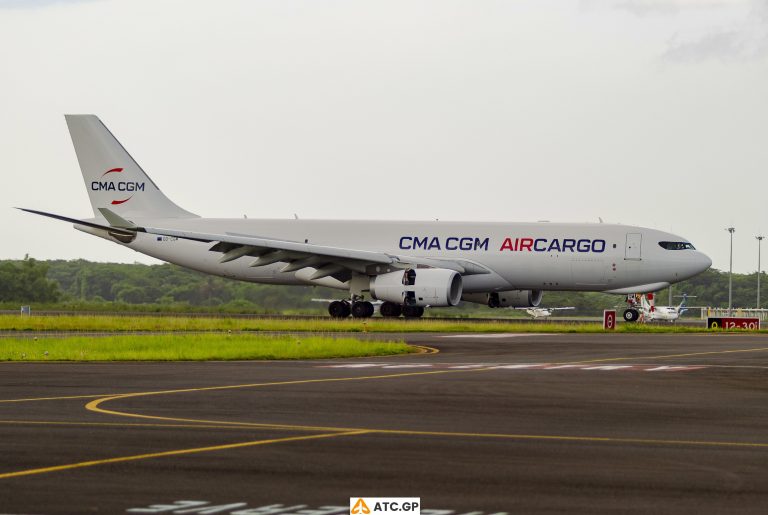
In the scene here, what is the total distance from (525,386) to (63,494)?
13.5m

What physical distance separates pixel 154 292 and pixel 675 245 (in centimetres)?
4423

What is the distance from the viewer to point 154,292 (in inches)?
3580

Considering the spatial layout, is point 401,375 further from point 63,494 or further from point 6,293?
point 6,293

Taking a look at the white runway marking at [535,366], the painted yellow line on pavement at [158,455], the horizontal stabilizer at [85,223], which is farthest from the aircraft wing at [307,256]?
the painted yellow line on pavement at [158,455]

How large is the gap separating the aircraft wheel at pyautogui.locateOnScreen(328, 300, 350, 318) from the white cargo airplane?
0.06 m

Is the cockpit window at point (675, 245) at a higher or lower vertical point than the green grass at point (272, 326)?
higher

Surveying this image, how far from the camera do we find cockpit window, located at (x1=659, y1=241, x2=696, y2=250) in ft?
190

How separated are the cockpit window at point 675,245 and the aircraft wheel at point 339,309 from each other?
48.4 feet

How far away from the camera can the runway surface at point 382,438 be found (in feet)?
38.4

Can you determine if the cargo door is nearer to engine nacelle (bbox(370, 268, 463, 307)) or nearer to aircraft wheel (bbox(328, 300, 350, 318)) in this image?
engine nacelle (bbox(370, 268, 463, 307))

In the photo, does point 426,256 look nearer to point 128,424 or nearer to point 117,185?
point 117,185

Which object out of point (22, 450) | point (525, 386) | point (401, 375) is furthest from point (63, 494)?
point (401, 375)

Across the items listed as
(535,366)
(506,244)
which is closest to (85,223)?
(506,244)

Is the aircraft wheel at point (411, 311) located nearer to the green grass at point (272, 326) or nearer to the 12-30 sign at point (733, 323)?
the green grass at point (272, 326)
